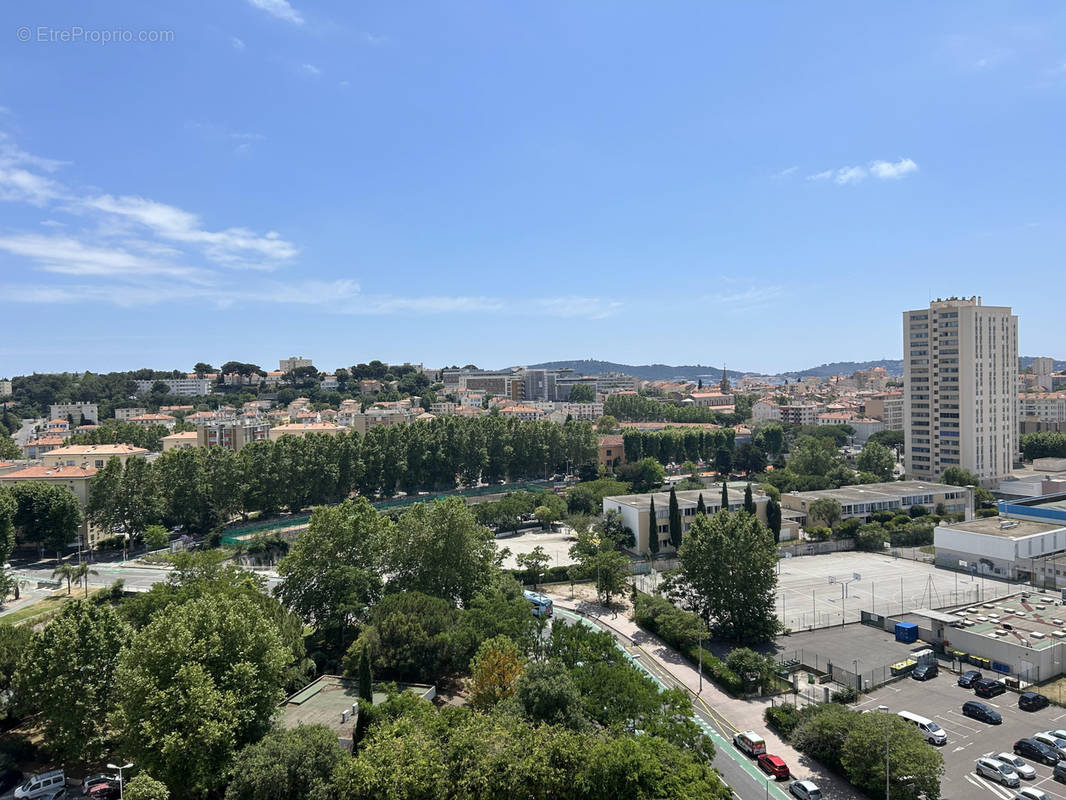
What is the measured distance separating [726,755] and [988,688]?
10163mm

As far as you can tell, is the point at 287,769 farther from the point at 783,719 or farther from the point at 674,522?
the point at 674,522

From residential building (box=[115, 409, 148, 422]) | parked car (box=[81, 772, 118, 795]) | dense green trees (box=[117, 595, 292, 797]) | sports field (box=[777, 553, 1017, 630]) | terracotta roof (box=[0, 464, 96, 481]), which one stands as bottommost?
sports field (box=[777, 553, 1017, 630])

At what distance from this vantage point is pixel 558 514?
50.6 metres

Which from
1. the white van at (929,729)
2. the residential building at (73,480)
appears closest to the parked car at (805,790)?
the white van at (929,729)

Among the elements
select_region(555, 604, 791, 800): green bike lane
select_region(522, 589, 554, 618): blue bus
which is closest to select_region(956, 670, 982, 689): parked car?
select_region(555, 604, 791, 800): green bike lane

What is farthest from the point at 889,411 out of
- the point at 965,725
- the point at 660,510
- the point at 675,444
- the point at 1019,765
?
the point at 1019,765

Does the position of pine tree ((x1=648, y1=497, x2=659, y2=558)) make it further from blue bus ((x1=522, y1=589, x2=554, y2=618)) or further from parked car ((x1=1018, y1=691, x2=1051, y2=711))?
parked car ((x1=1018, y1=691, x2=1051, y2=711))

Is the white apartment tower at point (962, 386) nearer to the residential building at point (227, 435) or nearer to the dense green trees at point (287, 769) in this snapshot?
the dense green trees at point (287, 769)

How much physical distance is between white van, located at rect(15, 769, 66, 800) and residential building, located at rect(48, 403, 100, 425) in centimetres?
9917

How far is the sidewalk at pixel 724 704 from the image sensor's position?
17.5 m

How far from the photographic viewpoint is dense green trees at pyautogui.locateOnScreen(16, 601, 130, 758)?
57.8 feet

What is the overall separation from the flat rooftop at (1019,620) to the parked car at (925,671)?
2.55m

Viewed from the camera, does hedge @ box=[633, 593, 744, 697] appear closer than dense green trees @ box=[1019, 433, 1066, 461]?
Yes

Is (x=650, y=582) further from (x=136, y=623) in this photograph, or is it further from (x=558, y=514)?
(x=136, y=623)
